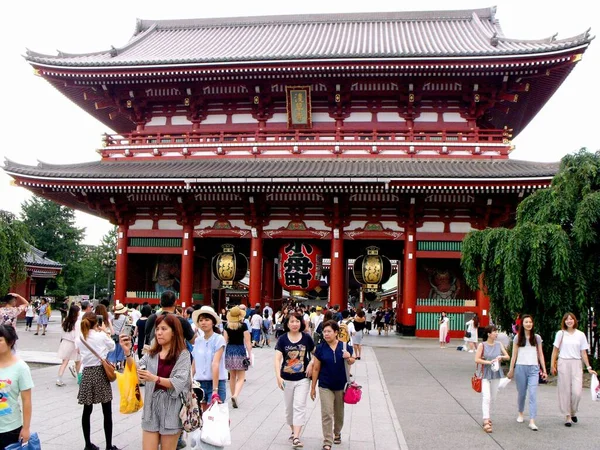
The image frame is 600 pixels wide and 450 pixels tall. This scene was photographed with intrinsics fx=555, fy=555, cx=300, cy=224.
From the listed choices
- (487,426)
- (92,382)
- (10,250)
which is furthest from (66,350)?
(10,250)

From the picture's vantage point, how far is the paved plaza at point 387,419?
7.63 metres

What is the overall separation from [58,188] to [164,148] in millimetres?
4615

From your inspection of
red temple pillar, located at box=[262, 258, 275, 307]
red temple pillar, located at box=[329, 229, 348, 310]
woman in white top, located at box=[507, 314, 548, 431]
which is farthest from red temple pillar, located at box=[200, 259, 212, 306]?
woman in white top, located at box=[507, 314, 548, 431]

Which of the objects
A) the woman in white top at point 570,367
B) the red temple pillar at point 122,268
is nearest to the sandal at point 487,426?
the woman in white top at point 570,367

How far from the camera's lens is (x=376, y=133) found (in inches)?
901

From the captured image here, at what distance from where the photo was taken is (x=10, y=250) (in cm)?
2103

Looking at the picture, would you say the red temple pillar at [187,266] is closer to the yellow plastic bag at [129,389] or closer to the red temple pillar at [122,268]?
the red temple pillar at [122,268]

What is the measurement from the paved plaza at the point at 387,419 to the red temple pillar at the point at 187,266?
9099 millimetres

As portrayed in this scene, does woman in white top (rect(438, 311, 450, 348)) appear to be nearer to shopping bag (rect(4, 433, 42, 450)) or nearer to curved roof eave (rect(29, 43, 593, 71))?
curved roof eave (rect(29, 43, 593, 71))

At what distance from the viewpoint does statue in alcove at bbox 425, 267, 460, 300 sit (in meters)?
23.1

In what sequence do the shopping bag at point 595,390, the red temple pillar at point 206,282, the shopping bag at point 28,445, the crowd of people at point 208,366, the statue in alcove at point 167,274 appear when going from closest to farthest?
the shopping bag at point 28,445 < the crowd of people at point 208,366 < the shopping bag at point 595,390 < the statue in alcove at point 167,274 < the red temple pillar at point 206,282

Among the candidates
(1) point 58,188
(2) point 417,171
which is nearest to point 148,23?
(1) point 58,188

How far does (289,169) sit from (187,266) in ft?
20.0

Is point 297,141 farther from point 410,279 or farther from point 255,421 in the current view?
point 255,421
